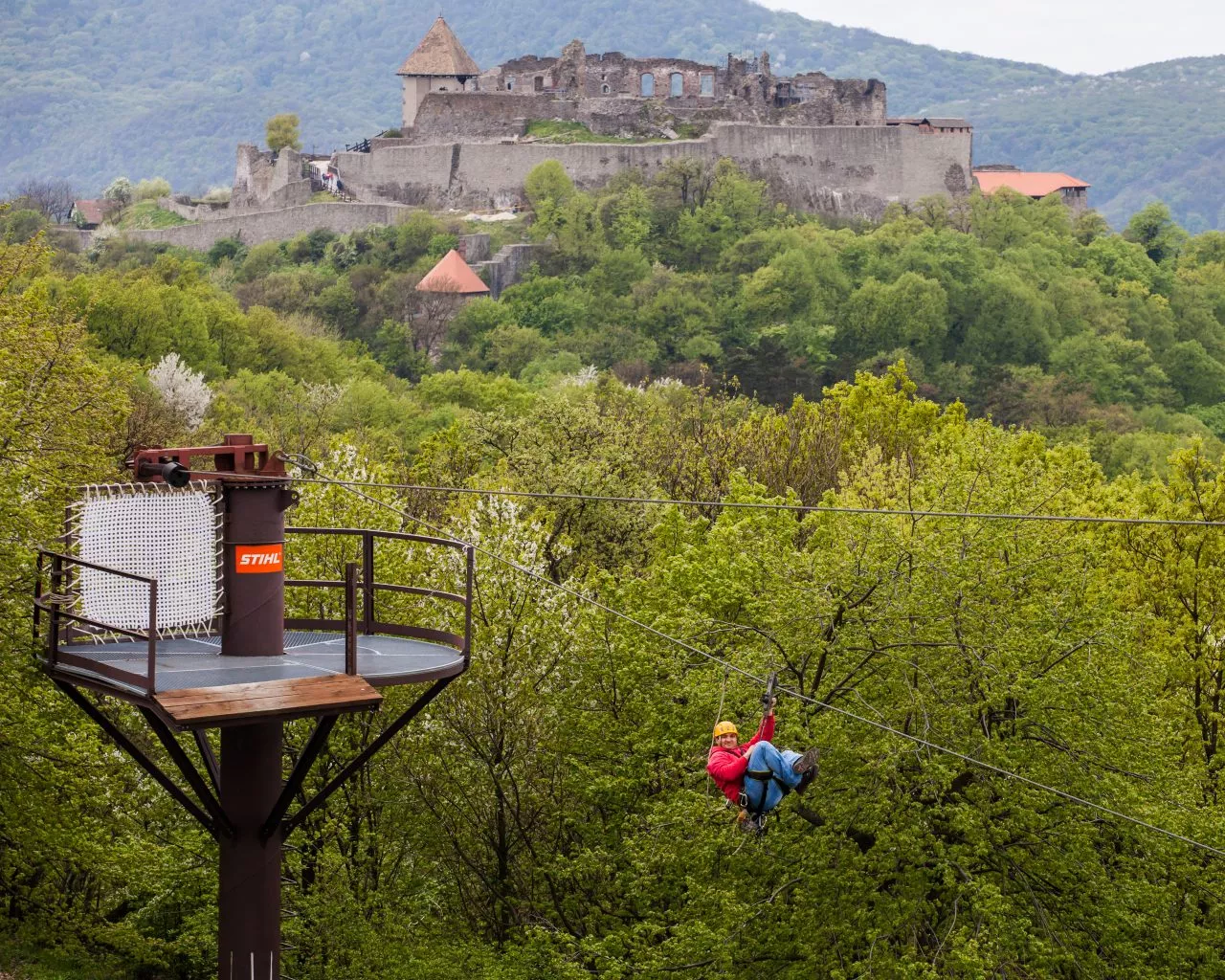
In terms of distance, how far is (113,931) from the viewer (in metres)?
19.8

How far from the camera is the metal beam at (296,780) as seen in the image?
12.4m

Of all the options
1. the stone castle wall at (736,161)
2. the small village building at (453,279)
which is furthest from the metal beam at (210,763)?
the stone castle wall at (736,161)

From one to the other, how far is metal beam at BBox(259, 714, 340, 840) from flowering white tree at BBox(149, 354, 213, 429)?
38.0 m

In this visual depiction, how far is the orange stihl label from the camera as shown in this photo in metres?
12.7

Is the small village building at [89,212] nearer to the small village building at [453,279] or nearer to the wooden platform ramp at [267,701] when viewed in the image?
the small village building at [453,279]

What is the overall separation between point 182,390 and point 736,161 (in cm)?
5122

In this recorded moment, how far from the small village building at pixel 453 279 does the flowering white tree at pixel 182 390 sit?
109 ft

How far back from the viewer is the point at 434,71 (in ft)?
357

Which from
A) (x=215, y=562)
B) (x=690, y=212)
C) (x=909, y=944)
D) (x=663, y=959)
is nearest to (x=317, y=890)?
(x=663, y=959)

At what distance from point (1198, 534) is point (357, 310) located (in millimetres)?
66840

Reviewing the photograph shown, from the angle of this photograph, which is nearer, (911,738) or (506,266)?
(911,738)

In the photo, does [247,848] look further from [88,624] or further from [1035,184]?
[1035,184]

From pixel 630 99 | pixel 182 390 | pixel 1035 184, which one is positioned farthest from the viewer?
pixel 1035 184

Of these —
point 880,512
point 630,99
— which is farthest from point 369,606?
point 630,99
